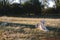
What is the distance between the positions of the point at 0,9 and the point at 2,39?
14780mm

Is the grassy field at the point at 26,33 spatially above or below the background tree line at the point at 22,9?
above

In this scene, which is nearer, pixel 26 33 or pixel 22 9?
pixel 26 33

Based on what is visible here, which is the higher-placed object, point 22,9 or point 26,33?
point 26,33

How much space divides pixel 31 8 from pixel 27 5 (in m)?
0.63

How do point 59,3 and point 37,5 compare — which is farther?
point 59,3

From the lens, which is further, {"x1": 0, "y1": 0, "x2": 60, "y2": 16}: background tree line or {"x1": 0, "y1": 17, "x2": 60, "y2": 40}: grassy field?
{"x1": 0, "y1": 0, "x2": 60, "y2": 16}: background tree line

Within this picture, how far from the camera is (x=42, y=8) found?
23531 mm

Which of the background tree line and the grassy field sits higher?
the grassy field

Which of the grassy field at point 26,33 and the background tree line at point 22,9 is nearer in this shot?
the grassy field at point 26,33

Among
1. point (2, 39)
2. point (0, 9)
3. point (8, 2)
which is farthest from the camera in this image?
point (8, 2)

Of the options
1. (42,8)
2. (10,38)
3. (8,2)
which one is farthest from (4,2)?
(10,38)

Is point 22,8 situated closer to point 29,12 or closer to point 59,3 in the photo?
point 29,12

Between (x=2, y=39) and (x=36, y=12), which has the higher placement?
(x=2, y=39)

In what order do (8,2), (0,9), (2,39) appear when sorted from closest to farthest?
(2,39)
(0,9)
(8,2)
